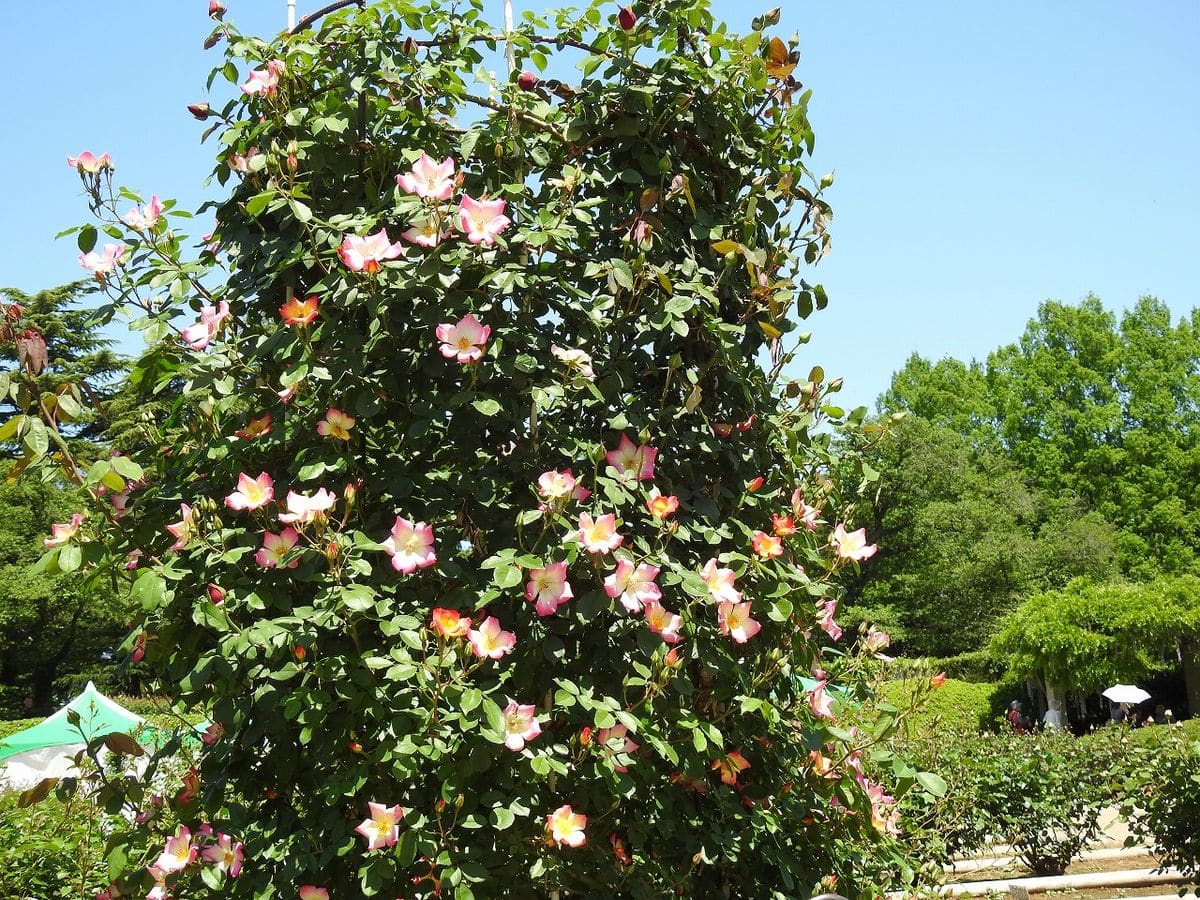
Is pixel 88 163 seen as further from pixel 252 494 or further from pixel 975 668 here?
pixel 975 668

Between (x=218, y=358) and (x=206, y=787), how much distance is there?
2.45ft

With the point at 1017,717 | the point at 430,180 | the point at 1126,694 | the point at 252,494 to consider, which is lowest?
the point at 252,494

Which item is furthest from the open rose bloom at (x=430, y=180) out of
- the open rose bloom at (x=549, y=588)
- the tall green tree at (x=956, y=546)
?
the tall green tree at (x=956, y=546)

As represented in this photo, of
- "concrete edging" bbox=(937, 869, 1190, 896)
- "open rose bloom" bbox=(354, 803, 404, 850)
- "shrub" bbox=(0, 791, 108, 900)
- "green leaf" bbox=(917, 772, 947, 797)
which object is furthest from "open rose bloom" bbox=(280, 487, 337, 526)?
"concrete edging" bbox=(937, 869, 1190, 896)

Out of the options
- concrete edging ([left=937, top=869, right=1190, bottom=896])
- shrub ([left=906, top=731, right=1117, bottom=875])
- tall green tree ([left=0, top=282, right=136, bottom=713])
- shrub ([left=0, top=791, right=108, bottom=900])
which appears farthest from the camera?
tall green tree ([left=0, top=282, right=136, bottom=713])

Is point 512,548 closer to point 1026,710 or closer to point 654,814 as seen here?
point 654,814

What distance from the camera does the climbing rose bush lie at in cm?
158

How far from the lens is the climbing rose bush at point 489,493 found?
1.58 meters

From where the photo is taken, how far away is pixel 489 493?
169 cm

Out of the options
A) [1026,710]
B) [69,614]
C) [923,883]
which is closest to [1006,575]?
[1026,710]

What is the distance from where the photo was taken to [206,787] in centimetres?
170

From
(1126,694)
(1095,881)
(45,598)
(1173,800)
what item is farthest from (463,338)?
(45,598)

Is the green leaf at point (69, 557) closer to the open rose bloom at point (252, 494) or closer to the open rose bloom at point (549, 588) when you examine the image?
the open rose bloom at point (252, 494)

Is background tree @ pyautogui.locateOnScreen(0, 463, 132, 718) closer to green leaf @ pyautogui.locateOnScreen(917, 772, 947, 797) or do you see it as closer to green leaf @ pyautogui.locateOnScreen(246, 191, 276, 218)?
green leaf @ pyautogui.locateOnScreen(246, 191, 276, 218)
